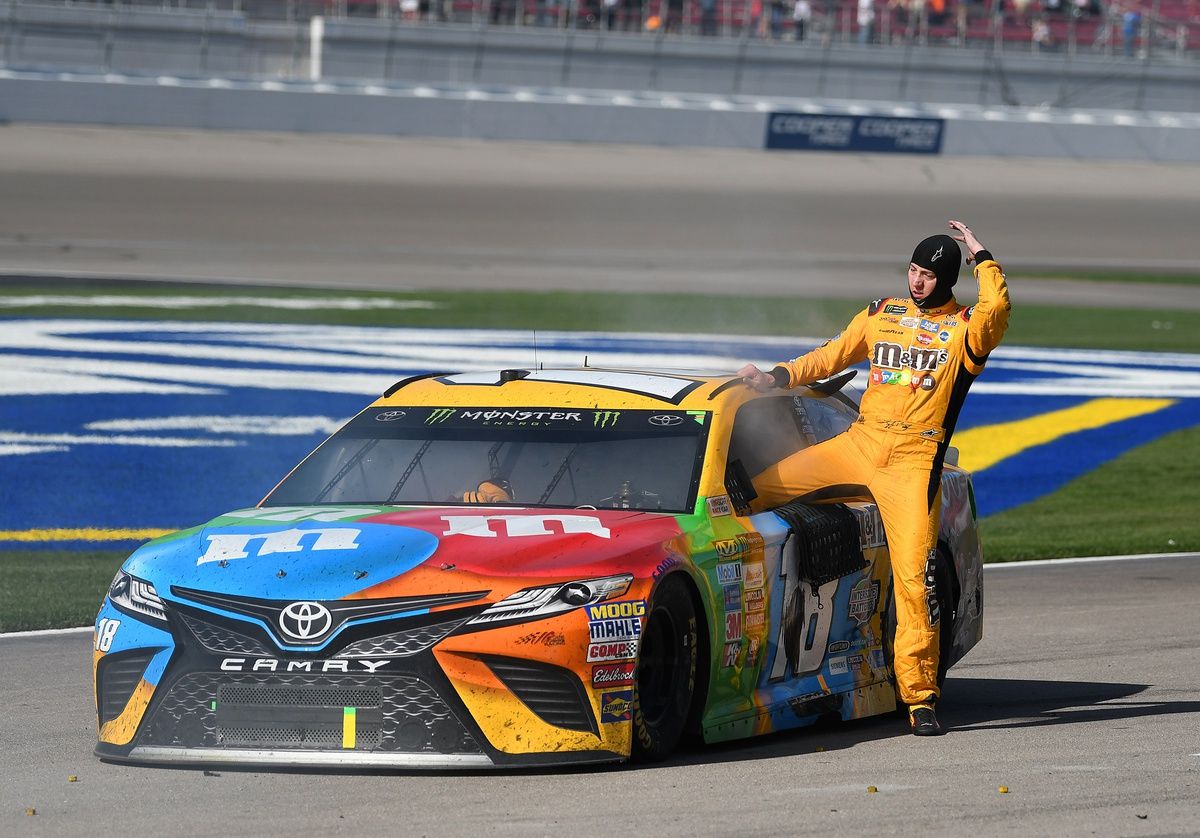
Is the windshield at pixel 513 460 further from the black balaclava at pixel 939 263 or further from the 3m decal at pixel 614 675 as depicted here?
the black balaclava at pixel 939 263

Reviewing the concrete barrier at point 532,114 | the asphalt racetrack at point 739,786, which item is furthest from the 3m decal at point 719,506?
the concrete barrier at point 532,114

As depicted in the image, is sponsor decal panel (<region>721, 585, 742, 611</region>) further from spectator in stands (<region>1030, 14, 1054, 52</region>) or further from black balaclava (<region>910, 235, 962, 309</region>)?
spectator in stands (<region>1030, 14, 1054, 52</region>)

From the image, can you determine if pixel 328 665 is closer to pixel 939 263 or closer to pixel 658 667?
pixel 658 667

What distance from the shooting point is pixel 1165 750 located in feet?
22.9

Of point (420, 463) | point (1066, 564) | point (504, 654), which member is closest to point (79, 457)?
point (1066, 564)

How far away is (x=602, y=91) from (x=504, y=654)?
3817 cm

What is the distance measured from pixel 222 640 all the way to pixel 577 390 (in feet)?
6.32

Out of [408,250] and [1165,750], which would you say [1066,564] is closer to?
[1165,750]

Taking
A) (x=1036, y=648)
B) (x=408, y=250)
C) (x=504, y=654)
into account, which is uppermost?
(x=504, y=654)

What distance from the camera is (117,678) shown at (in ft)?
21.1

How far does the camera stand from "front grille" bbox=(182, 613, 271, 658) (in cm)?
616

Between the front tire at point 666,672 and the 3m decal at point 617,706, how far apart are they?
0.21ft

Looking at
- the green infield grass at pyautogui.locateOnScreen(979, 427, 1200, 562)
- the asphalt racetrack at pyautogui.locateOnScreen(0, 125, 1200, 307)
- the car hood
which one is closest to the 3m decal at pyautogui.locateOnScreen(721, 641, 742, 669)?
the car hood

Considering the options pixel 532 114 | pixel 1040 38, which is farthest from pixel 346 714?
pixel 1040 38
